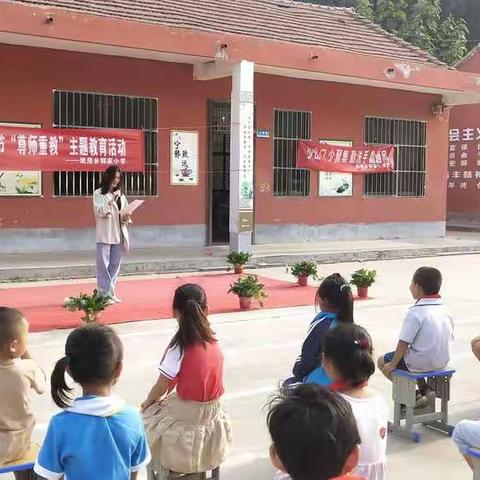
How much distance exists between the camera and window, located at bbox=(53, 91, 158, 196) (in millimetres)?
12492

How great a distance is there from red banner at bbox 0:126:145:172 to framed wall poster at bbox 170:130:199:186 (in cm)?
95

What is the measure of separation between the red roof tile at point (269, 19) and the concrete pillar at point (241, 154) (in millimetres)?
1395

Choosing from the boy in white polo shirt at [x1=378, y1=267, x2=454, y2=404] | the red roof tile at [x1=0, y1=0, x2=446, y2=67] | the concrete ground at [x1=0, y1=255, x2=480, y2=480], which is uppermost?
the red roof tile at [x1=0, y1=0, x2=446, y2=67]

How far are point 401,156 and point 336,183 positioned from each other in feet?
6.96

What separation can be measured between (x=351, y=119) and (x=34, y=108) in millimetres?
7165

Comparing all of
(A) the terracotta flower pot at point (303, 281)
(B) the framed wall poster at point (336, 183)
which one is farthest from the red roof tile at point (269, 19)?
(A) the terracotta flower pot at point (303, 281)

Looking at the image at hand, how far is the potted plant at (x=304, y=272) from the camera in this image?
1018cm

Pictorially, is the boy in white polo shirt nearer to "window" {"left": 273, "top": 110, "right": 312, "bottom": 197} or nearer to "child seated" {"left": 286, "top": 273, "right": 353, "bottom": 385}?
"child seated" {"left": 286, "top": 273, "right": 353, "bottom": 385}

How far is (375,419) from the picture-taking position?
8.70ft

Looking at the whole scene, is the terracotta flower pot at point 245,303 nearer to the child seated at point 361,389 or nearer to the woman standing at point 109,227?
the woman standing at point 109,227

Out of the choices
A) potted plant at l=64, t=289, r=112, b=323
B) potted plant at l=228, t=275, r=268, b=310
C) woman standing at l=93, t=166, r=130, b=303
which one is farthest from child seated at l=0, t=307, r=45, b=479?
potted plant at l=228, t=275, r=268, b=310

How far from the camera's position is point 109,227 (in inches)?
336

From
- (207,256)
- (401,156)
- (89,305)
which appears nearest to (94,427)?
(89,305)

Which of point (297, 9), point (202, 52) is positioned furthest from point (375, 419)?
point (297, 9)
